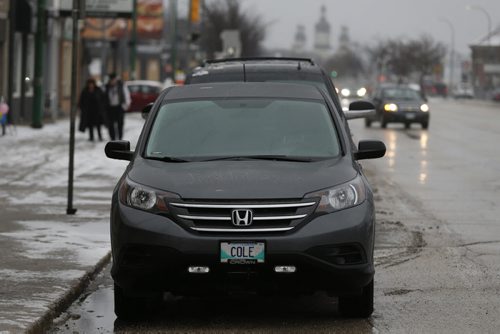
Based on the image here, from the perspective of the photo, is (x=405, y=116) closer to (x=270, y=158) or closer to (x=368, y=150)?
(x=368, y=150)

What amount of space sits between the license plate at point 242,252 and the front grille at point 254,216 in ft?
0.32

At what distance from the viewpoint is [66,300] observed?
359 inches

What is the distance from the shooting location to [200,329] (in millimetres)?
8242

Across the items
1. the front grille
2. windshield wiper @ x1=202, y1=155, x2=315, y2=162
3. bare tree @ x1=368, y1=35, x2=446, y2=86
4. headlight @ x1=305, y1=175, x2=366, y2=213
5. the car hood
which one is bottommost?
bare tree @ x1=368, y1=35, x2=446, y2=86

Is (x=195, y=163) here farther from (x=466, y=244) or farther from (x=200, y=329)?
(x=466, y=244)

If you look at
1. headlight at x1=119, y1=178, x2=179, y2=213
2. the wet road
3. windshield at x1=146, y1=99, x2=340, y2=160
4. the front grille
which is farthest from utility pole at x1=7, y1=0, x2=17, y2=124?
the front grille

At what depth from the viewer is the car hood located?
805cm

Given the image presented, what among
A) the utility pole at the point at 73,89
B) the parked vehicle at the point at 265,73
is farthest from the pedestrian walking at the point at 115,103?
the utility pole at the point at 73,89

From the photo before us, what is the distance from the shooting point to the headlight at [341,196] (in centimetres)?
808

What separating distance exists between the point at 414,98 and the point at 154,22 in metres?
37.4

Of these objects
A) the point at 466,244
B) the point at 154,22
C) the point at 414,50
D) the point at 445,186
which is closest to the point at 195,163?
the point at 466,244

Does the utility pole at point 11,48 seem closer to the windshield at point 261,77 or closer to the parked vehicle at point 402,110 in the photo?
the parked vehicle at point 402,110

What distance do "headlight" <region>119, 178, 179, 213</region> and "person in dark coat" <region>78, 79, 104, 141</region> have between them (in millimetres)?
23014

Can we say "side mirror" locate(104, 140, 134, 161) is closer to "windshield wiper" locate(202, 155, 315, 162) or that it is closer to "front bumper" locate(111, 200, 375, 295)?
"windshield wiper" locate(202, 155, 315, 162)
